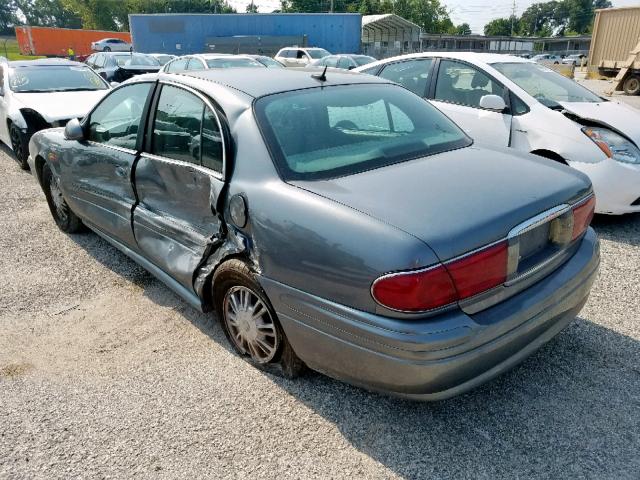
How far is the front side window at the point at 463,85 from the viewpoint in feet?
17.6

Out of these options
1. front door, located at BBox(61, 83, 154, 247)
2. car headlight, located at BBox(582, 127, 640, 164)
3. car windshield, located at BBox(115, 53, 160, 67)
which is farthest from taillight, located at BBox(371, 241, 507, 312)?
car windshield, located at BBox(115, 53, 160, 67)

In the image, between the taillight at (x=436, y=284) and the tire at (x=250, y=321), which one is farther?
the tire at (x=250, y=321)

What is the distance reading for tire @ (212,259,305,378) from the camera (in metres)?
2.61

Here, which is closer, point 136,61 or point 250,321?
point 250,321

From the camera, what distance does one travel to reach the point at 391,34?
48250mm

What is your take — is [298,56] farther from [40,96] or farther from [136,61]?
[40,96]

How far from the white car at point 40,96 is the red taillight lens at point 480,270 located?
6.11m

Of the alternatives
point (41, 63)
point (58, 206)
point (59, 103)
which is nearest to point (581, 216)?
point (58, 206)

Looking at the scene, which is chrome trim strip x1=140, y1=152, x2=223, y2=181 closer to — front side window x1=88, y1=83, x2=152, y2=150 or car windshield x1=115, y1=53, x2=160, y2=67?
front side window x1=88, y1=83, x2=152, y2=150

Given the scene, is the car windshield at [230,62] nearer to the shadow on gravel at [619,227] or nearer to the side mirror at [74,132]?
the side mirror at [74,132]

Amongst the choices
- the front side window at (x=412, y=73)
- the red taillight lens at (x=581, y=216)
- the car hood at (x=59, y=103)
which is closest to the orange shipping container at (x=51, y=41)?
the car hood at (x=59, y=103)

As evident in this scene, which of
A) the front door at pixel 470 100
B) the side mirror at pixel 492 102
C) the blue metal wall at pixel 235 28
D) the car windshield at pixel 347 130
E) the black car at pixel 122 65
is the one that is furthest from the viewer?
the blue metal wall at pixel 235 28

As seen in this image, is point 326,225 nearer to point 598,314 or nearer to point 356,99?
point 356,99

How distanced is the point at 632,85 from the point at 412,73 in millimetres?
17122
